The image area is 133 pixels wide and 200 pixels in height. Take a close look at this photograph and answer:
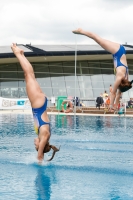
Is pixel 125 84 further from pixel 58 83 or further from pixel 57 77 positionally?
pixel 57 77

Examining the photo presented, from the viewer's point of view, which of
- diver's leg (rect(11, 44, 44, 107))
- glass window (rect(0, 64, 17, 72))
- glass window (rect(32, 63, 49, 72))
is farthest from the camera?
glass window (rect(32, 63, 49, 72))

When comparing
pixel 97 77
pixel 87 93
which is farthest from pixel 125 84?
pixel 97 77

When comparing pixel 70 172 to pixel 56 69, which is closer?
pixel 70 172

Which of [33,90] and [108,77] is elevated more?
[108,77]

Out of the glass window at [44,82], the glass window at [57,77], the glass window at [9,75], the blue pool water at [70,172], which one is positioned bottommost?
the blue pool water at [70,172]

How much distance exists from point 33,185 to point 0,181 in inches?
21.4

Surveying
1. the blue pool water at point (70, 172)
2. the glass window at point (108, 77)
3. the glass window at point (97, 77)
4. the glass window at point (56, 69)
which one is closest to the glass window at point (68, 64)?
the glass window at point (56, 69)

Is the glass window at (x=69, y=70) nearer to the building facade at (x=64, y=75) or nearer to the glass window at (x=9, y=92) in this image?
the building facade at (x=64, y=75)

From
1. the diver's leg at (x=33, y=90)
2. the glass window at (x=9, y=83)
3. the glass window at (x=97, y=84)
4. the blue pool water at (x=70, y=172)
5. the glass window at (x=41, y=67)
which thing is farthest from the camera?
the glass window at (x=41, y=67)

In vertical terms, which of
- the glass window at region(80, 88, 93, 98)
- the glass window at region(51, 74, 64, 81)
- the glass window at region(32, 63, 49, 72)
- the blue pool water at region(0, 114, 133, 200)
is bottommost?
the blue pool water at region(0, 114, 133, 200)

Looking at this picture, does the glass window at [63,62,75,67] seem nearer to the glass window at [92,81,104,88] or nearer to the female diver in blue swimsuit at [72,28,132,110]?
the glass window at [92,81,104,88]

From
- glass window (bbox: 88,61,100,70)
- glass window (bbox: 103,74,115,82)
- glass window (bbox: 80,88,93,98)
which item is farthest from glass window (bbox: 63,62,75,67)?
glass window (bbox: 103,74,115,82)

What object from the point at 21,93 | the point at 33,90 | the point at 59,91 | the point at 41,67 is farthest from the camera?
the point at 41,67

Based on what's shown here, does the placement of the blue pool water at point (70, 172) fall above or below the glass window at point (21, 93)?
below
